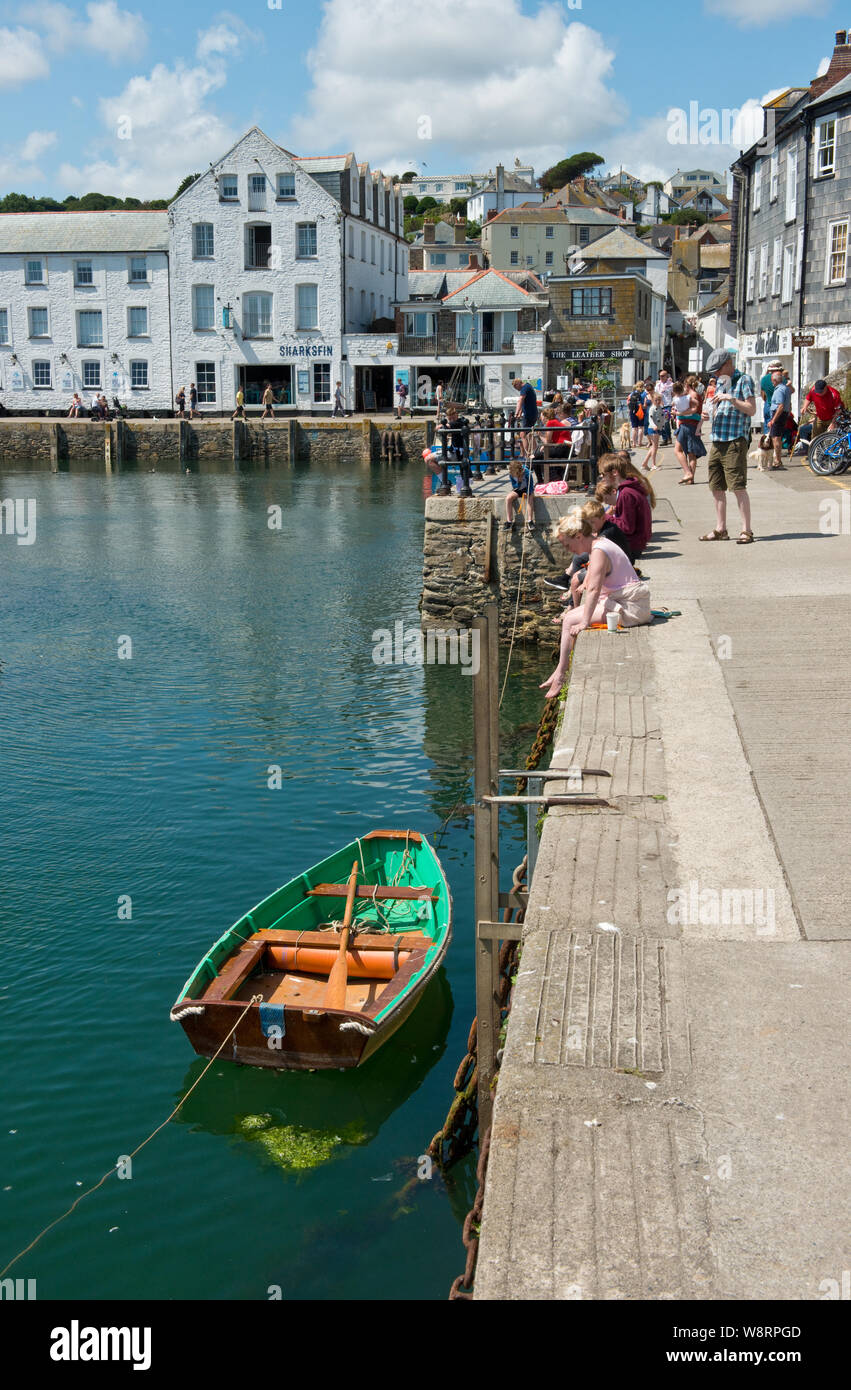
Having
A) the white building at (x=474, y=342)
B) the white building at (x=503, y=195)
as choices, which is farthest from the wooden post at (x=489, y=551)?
the white building at (x=503, y=195)

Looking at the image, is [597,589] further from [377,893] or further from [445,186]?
[445,186]

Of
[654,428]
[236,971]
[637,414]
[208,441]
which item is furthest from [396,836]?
[208,441]

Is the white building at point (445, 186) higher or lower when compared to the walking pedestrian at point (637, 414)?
higher

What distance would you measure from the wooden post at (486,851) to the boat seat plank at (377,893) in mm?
2858

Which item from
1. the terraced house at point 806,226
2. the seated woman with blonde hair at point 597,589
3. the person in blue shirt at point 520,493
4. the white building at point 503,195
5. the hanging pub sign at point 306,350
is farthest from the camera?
the white building at point 503,195

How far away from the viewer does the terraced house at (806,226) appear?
114 feet

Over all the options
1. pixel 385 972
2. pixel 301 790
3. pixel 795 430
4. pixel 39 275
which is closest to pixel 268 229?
pixel 39 275

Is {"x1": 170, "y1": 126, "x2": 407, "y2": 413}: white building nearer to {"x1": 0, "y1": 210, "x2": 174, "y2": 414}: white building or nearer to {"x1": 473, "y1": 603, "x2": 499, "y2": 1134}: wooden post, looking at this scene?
{"x1": 0, "y1": 210, "x2": 174, "y2": 414}: white building

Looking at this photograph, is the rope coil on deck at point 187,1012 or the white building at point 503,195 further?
the white building at point 503,195

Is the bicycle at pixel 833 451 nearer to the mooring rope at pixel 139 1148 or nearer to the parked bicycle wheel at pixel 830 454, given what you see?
the parked bicycle wheel at pixel 830 454

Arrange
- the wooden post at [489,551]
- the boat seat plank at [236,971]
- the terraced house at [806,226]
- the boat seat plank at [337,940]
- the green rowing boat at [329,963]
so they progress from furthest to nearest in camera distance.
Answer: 1. the terraced house at [806,226]
2. the wooden post at [489,551]
3. the boat seat plank at [337,940]
4. the boat seat plank at [236,971]
5. the green rowing boat at [329,963]

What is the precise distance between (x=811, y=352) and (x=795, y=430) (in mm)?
10350

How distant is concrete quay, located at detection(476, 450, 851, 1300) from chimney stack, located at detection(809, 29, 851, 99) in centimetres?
3300
